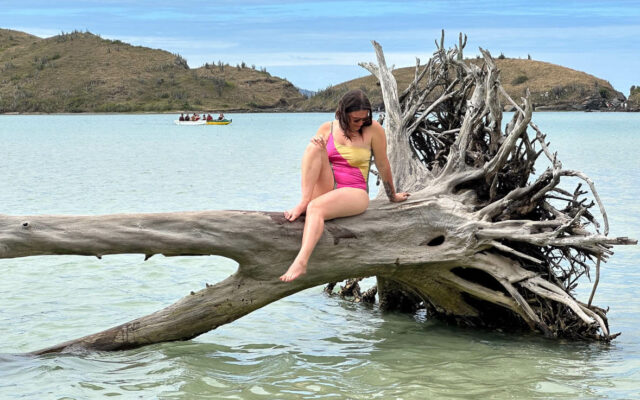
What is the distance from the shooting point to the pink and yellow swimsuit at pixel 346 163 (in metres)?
7.50

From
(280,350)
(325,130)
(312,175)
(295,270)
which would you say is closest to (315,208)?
(312,175)

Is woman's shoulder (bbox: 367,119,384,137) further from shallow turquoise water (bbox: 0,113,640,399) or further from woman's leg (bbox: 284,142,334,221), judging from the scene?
shallow turquoise water (bbox: 0,113,640,399)

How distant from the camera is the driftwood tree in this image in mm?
6961

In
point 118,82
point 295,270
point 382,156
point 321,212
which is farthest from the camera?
point 118,82

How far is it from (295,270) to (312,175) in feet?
3.10

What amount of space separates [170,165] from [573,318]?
88.6 feet

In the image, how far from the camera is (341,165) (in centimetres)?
752

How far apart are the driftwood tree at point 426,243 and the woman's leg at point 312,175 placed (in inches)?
7.5

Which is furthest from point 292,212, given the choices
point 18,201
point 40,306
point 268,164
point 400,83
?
point 400,83

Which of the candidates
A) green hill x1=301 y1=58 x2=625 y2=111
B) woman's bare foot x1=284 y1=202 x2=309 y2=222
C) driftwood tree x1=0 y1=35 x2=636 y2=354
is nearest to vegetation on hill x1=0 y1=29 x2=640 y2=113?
green hill x1=301 y1=58 x2=625 y2=111

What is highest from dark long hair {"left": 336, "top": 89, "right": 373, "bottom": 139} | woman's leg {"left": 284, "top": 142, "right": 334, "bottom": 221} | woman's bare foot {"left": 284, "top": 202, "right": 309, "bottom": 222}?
dark long hair {"left": 336, "top": 89, "right": 373, "bottom": 139}

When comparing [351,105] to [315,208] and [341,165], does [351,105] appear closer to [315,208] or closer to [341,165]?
[341,165]

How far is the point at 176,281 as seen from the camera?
11.4m

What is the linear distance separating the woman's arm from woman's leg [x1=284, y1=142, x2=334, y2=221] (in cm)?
53
